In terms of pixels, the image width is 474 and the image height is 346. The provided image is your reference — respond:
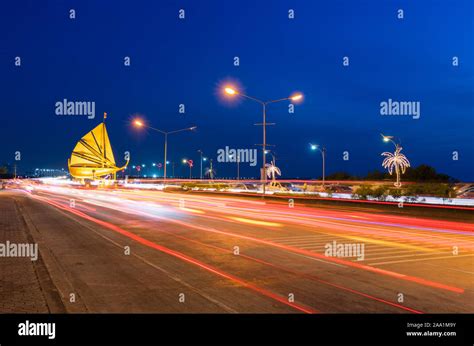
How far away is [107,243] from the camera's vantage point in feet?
42.9

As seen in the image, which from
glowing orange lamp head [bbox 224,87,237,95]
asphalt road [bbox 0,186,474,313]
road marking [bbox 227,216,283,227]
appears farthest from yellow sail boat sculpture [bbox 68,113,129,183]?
asphalt road [bbox 0,186,474,313]

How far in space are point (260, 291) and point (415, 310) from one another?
2601 millimetres

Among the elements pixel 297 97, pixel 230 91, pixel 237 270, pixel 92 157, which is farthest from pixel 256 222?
pixel 92 157

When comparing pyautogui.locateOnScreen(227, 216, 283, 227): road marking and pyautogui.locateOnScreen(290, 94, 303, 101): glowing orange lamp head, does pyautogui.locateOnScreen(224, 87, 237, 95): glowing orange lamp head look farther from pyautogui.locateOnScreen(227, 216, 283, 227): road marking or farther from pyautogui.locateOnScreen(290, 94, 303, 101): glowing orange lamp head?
pyautogui.locateOnScreen(227, 216, 283, 227): road marking

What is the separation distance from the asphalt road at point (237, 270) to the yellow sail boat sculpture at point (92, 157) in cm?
11717

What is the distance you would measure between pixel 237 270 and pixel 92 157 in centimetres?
12928

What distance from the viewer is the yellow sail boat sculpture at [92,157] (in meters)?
128

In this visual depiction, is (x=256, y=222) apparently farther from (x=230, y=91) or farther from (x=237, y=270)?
(x=230, y=91)

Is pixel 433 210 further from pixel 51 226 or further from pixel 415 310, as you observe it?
pixel 51 226

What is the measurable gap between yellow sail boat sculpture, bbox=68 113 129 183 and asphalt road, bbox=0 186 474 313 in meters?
117

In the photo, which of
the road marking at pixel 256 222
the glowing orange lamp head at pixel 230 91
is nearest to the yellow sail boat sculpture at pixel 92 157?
the glowing orange lamp head at pixel 230 91

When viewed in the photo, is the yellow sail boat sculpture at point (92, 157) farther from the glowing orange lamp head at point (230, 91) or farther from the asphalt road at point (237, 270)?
the asphalt road at point (237, 270)
